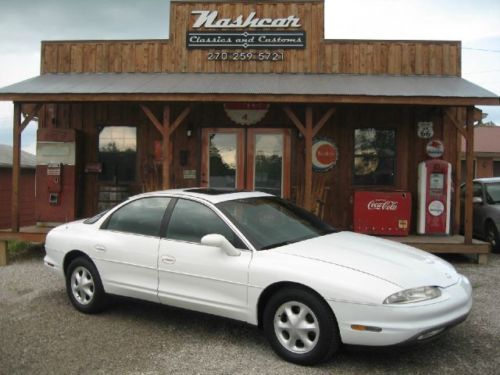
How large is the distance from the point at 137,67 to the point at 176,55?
90 centimetres

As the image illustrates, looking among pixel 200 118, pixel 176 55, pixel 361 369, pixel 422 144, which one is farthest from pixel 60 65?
pixel 361 369

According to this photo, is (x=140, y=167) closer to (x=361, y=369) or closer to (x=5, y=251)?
(x=5, y=251)

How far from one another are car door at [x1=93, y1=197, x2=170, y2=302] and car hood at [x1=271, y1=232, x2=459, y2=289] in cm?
142

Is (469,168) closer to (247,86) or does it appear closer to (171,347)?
(247,86)

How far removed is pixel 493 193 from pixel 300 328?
331 inches

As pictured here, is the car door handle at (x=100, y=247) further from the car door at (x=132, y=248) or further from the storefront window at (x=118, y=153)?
the storefront window at (x=118, y=153)

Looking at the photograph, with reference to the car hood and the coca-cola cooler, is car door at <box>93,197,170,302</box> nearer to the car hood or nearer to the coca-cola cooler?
the car hood

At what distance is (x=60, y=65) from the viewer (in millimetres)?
11367

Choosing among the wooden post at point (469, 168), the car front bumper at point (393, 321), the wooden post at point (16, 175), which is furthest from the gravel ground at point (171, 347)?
the wooden post at point (16, 175)

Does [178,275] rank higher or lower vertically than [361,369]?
higher

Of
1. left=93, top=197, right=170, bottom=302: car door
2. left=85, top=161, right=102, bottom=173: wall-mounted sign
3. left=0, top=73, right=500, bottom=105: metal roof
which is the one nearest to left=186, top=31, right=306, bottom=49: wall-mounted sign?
left=0, top=73, right=500, bottom=105: metal roof

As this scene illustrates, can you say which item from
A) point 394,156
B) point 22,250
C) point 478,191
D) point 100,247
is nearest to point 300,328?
point 100,247

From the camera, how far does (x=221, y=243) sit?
14.6 feet

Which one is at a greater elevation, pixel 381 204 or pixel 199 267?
pixel 381 204
